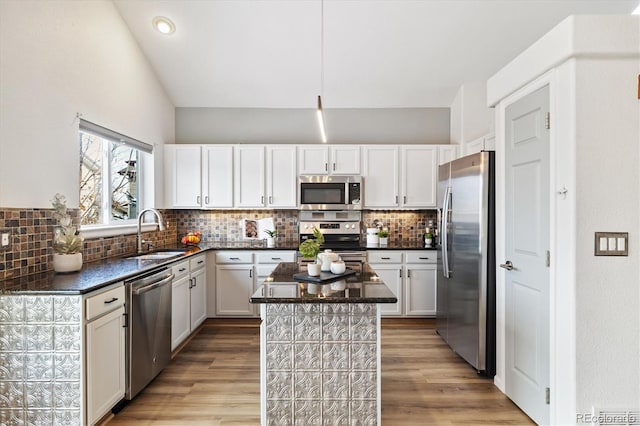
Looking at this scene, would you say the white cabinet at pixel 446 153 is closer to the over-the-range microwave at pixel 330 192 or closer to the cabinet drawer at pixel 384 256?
the over-the-range microwave at pixel 330 192

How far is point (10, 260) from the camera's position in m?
2.40

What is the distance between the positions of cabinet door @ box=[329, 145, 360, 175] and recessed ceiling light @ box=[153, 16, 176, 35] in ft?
7.28

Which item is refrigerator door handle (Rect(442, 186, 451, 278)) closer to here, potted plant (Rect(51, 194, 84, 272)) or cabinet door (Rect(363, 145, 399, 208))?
cabinet door (Rect(363, 145, 399, 208))

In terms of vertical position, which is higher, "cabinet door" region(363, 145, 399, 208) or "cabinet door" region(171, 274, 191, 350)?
"cabinet door" region(363, 145, 399, 208)

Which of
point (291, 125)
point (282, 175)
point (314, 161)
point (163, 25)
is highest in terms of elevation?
point (163, 25)

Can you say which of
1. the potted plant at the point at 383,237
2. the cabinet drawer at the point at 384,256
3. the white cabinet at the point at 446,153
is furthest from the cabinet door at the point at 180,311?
the white cabinet at the point at 446,153

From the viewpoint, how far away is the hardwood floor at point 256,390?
2486 millimetres

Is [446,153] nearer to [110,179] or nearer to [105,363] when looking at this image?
[110,179]

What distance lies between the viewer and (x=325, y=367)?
2.19 m

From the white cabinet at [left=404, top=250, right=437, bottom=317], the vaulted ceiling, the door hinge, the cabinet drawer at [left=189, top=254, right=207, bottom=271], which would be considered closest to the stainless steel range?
the white cabinet at [left=404, top=250, right=437, bottom=317]

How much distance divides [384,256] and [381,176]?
1027 mm

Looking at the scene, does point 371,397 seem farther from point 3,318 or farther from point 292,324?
point 3,318

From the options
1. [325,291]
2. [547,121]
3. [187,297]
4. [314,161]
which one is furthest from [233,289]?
[547,121]

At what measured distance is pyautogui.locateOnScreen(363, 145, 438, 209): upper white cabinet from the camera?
4730 mm
